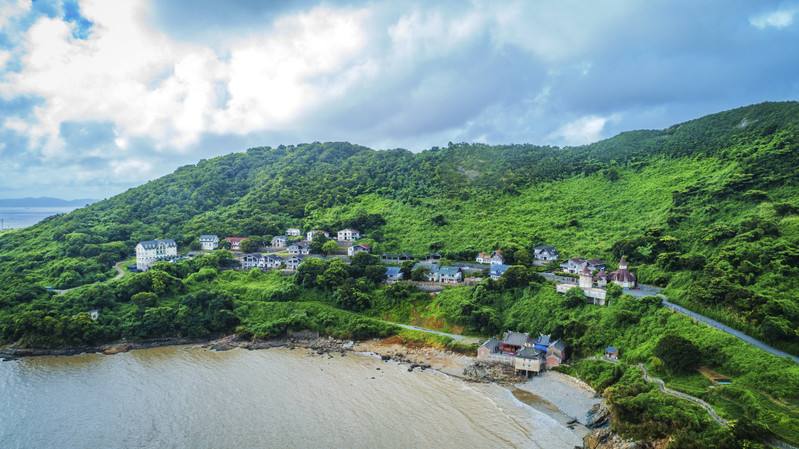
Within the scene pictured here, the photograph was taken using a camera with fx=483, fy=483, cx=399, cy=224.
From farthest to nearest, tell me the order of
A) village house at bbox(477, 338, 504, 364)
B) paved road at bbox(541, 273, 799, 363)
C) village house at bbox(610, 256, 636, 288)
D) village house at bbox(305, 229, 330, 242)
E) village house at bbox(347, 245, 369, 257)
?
village house at bbox(305, 229, 330, 242)
village house at bbox(347, 245, 369, 257)
village house at bbox(610, 256, 636, 288)
village house at bbox(477, 338, 504, 364)
paved road at bbox(541, 273, 799, 363)

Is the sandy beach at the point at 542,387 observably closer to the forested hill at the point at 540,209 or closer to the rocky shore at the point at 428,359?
the rocky shore at the point at 428,359

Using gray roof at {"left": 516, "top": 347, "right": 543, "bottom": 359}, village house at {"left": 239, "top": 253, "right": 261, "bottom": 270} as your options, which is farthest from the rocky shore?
village house at {"left": 239, "top": 253, "right": 261, "bottom": 270}

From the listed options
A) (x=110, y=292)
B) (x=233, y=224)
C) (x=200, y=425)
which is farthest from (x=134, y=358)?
(x=233, y=224)

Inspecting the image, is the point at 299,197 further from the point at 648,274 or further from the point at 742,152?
the point at 742,152

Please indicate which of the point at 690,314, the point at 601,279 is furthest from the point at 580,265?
the point at 690,314

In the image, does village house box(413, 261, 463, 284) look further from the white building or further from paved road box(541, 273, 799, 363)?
the white building

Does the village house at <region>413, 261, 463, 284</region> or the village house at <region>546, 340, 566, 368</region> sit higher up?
the village house at <region>413, 261, 463, 284</region>

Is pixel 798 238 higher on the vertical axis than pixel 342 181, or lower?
lower
